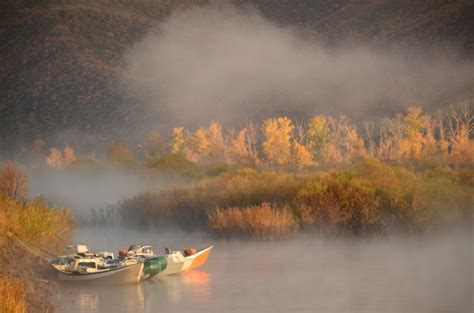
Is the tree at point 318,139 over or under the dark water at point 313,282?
over

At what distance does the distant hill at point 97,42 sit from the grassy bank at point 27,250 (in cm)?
7710

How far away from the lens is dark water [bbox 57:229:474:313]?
993 inches

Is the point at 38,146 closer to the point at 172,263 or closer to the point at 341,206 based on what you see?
the point at 341,206

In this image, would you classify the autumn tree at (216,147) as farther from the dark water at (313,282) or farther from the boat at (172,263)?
the boat at (172,263)

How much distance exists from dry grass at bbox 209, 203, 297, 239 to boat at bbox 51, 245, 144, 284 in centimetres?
990

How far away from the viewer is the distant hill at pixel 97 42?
114m

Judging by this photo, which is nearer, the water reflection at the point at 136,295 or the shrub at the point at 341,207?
the water reflection at the point at 136,295

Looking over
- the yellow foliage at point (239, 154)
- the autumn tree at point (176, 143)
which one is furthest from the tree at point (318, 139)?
the autumn tree at point (176, 143)

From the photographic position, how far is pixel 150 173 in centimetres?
6688

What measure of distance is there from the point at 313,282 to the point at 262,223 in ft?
34.7

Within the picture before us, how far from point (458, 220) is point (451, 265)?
9.95 meters

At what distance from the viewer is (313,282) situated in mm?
29359

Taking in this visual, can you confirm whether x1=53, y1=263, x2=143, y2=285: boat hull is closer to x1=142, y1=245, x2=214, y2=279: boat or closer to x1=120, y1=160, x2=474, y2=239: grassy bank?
x1=142, y1=245, x2=214, y2=279: boat

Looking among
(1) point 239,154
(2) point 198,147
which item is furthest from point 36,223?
(2) point 198,147
